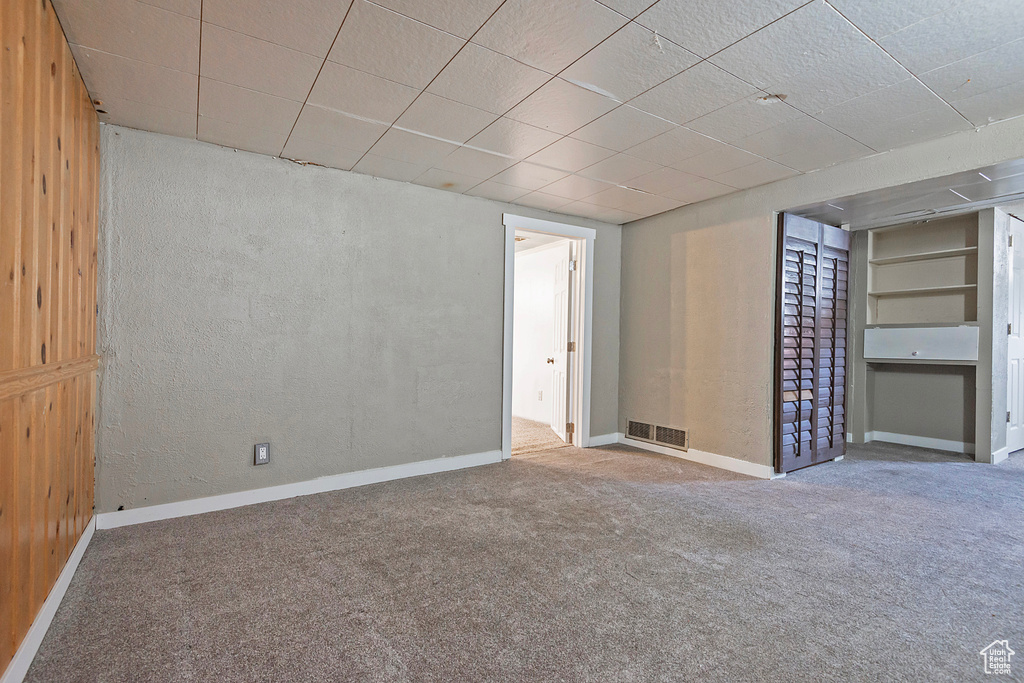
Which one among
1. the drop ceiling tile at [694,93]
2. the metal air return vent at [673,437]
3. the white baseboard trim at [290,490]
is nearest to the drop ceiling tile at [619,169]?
the drop ceiling tile at [694,93]

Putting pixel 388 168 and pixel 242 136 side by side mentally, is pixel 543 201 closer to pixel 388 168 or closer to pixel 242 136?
pixel 388 168

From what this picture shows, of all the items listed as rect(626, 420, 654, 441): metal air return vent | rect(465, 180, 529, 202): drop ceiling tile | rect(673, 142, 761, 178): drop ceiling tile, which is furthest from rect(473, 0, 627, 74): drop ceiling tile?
rect(626, 420, 654, 441): metal air return vent

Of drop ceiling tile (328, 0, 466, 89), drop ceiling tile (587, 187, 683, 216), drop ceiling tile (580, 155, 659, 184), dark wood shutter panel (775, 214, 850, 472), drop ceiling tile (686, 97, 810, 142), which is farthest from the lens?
drop ceiling tile (587, 187, 683, 216)

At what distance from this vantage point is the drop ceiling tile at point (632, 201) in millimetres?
3988

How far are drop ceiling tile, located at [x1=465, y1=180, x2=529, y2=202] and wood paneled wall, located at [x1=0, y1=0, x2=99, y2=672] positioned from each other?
2.32m

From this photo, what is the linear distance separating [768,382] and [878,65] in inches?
90.0

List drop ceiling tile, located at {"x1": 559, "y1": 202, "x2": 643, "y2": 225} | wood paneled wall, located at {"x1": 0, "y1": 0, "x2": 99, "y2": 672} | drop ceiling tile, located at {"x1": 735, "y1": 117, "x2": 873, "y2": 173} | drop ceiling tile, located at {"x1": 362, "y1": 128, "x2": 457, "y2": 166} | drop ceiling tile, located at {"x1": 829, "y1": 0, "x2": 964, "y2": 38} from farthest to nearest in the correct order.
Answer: drop ceiling tile, located at {"x1": 559, "y1": 202, "x2": 643, "y2": 225}
drop ceiling tile, located at {"x1": 362, "y1": 128, "x2": 457, "y2": 166}
drop ceiling tile, located at {"x1": 735, "y1": 117, "x2": 873, "y2": 173}
drop ceiling tile, located at {"x1": 829, "y1": 0, "x2": 964, "y2": 38}
wood paneled wall, located at {"x1": 0, "y1": 0, "x2": 99, "y2": 672}

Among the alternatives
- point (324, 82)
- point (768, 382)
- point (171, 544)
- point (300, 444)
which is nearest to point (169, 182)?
point (324, 82)

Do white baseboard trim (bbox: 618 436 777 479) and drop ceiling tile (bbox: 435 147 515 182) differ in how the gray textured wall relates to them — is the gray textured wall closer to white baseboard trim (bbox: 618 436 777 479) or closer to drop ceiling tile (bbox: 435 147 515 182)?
drop ceiling tile (bbox: 435 147 515 182)

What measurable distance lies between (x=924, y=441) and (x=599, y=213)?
395 cm

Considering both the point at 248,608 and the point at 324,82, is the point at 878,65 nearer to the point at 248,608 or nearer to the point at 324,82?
the point at 324,82

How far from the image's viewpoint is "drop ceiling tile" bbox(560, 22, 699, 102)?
1985 millimetres

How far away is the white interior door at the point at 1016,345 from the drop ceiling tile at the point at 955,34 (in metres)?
3.72

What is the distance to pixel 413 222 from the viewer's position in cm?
383
